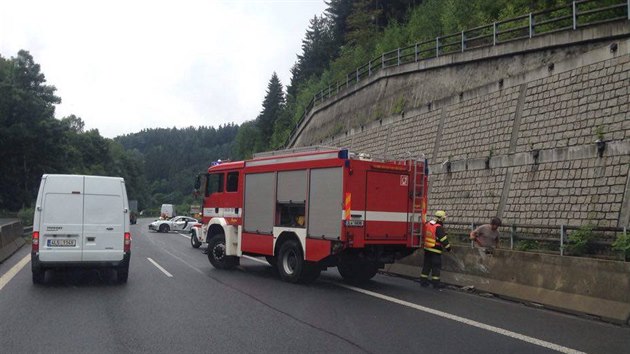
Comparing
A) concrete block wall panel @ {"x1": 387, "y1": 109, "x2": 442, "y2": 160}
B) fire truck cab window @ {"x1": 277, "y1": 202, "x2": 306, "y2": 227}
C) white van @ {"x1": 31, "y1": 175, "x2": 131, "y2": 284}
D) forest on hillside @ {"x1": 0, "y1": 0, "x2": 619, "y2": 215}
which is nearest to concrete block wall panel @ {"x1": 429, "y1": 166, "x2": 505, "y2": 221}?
concrete block wall panel @ {"x1": 387, "y1": 109, "x2": 442, "y2": 160}

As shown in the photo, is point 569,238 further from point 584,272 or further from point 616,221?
point 584,272

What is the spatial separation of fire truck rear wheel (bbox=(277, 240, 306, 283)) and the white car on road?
30.4 metres

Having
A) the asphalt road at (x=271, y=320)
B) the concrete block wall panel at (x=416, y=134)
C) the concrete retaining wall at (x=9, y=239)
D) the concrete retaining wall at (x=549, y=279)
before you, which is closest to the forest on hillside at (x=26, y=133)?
the concrete retaining wall at (x=9, y=239)

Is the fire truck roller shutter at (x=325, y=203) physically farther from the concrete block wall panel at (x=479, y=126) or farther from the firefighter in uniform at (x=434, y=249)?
the concrete block wall panel at (x=479, y=126)

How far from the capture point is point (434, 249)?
40.8 feet

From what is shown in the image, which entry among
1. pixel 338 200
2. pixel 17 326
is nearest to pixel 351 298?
pixel 338 200

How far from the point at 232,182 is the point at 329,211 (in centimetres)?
429

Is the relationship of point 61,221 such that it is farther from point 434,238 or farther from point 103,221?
point 434,238

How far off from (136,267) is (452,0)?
26.4 meters

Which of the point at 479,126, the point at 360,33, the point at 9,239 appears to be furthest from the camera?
the point at 360,33

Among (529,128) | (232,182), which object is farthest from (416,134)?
(232,182)

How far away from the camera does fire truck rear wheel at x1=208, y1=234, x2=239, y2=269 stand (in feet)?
50.5

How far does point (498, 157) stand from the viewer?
19734mm

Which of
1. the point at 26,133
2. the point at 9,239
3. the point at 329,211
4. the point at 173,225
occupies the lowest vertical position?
the point at 173,225
